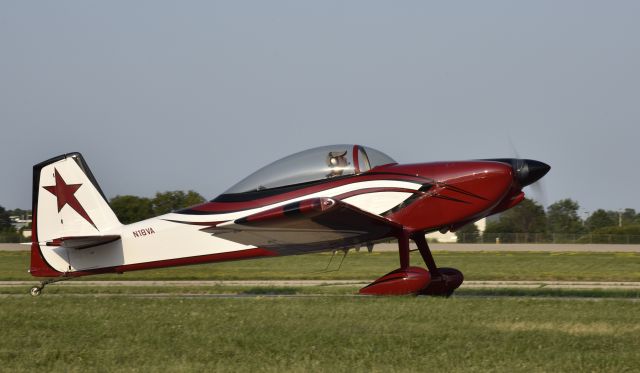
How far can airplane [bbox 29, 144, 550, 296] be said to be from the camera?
13.2m

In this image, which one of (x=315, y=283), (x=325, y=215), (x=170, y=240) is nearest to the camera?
(x=325, y=215)

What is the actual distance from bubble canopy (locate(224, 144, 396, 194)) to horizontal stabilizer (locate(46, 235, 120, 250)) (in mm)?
2914

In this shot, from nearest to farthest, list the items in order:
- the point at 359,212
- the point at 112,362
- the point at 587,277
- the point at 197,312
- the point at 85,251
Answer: the point at 112,362
the point at 197,312
the point at 359,212
the point at 85,251
the point at 587,277

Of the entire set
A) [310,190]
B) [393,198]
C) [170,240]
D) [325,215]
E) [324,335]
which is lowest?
[324,335]

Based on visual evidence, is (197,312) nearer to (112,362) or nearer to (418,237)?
(112,362)

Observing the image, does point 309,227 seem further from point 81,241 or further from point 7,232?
point 7,232

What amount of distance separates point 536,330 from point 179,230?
6.93m

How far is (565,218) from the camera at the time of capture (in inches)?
3270

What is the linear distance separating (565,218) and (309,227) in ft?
242

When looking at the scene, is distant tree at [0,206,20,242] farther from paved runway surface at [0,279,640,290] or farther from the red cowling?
the red cowling

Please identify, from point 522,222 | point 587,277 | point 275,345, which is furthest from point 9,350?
point 522,222

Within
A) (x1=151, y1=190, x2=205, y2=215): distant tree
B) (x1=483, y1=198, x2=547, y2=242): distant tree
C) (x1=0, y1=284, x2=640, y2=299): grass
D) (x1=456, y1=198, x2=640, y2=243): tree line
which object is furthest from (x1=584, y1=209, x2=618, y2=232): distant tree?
(x1=0, y1=284, x2=640, y2=299): grass

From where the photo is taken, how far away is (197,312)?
11180 millimetres

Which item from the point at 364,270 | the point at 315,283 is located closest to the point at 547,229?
the point at 364,270
